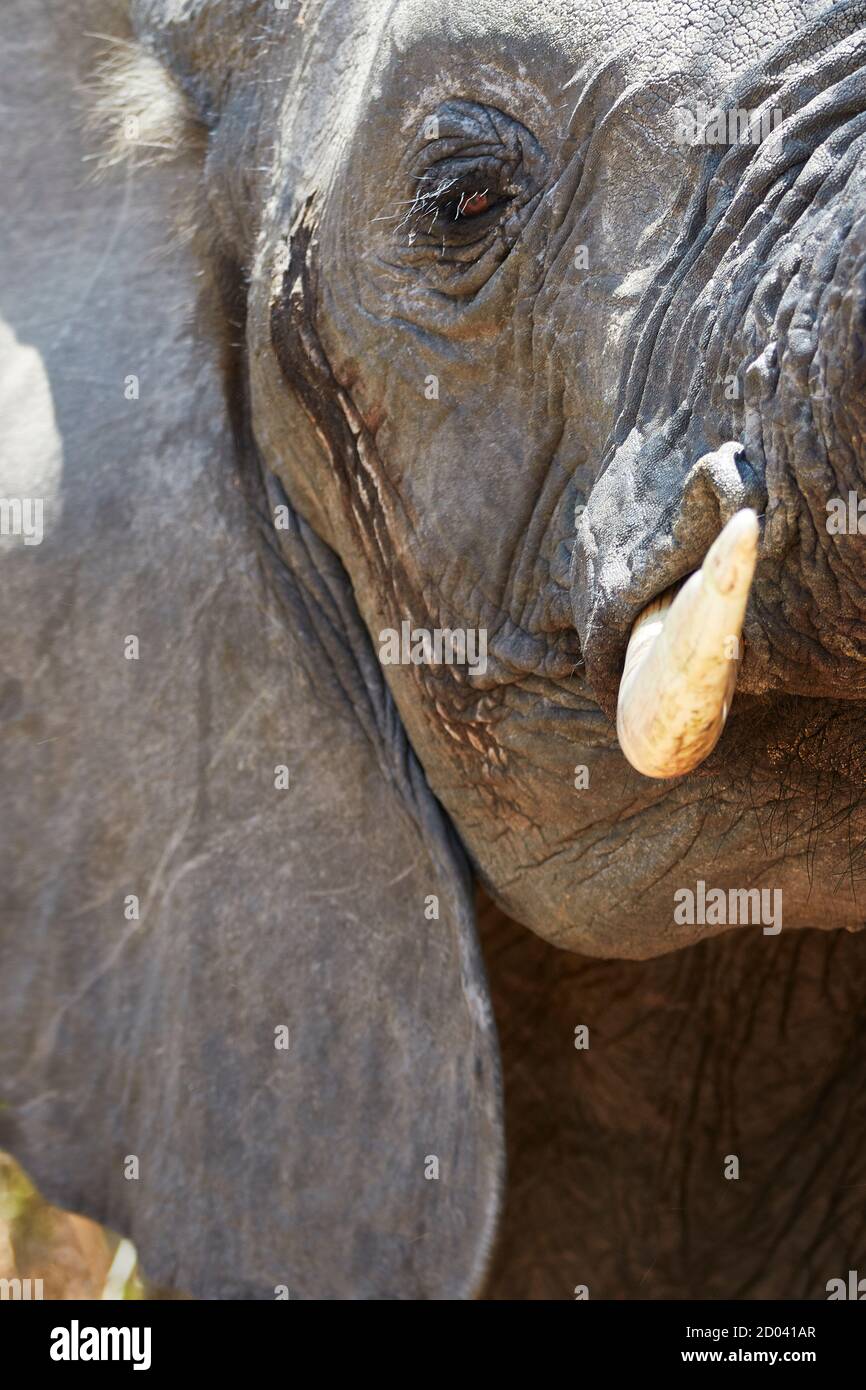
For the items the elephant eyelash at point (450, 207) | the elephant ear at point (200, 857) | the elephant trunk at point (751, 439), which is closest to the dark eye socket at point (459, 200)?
the elephant eyelash at point (450, 207)

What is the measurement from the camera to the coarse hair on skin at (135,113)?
260 centimetres

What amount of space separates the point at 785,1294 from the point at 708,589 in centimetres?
164

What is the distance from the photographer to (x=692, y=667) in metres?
1.59

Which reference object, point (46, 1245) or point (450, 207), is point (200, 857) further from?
point (46, 1245)

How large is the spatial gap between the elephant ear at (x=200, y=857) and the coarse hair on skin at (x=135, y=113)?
23 cm

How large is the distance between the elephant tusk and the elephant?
0.14 ft

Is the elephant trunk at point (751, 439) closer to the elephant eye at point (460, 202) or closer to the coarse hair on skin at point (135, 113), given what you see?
the elephant eye at point (460, 202)

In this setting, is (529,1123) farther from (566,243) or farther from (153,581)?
(566,243)

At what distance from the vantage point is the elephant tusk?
1499 millimetres

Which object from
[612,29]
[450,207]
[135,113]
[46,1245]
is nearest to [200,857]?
[450,207]

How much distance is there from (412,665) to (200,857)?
38cm

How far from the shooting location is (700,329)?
1.80 metres

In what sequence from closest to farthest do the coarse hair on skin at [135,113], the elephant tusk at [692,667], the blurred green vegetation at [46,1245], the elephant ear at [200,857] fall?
the elephant tusk at [692,667]
the elephant ear at [200,857]
the coarse hair on skin at [135,113]
the blurred green vegetation at [46,1245]
